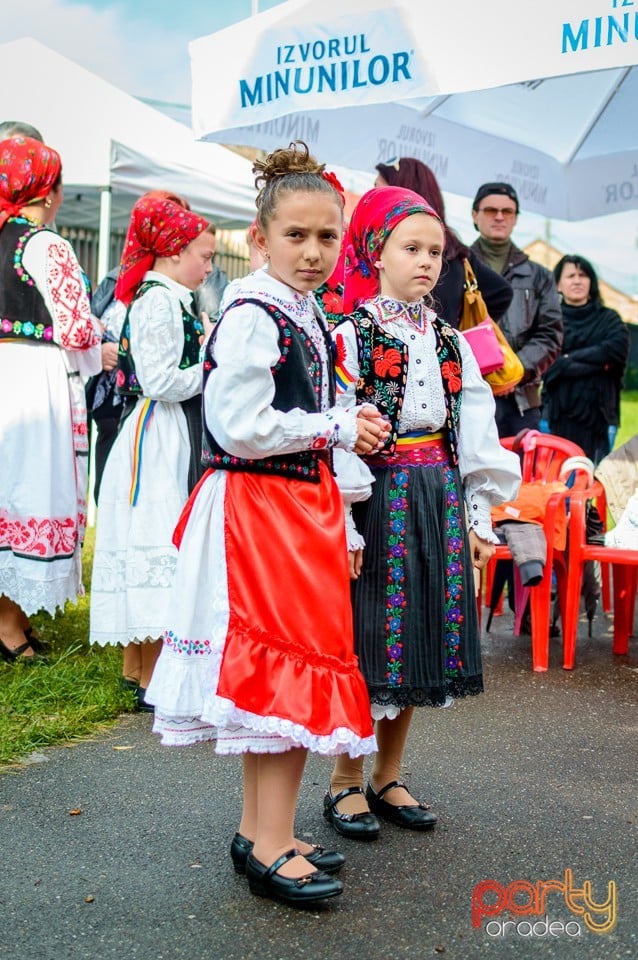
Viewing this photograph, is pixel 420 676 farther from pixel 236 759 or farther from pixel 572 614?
pixel 572 614

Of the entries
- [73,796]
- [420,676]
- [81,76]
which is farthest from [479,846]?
[81,76]

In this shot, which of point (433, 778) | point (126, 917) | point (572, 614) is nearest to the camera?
point (126, 917)

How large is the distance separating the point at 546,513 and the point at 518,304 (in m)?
1.35

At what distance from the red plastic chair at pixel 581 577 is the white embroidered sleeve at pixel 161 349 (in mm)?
2018

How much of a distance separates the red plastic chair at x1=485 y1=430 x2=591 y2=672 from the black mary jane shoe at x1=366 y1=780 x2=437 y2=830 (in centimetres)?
199

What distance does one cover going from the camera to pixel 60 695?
460 centimetres

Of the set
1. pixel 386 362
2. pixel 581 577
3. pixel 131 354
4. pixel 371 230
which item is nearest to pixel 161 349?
pixel 131 354

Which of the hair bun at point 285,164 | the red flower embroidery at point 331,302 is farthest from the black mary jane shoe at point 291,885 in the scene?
the red flower embroidery at point 331,302

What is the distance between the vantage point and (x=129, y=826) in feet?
10.8

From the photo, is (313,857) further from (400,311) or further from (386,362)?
(400,311)

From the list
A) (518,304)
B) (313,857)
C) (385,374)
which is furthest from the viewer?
(518,304)

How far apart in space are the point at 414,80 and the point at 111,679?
2916 millimetres

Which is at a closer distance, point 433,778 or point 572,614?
point 433,778

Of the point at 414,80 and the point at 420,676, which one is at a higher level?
the point at 414,80
